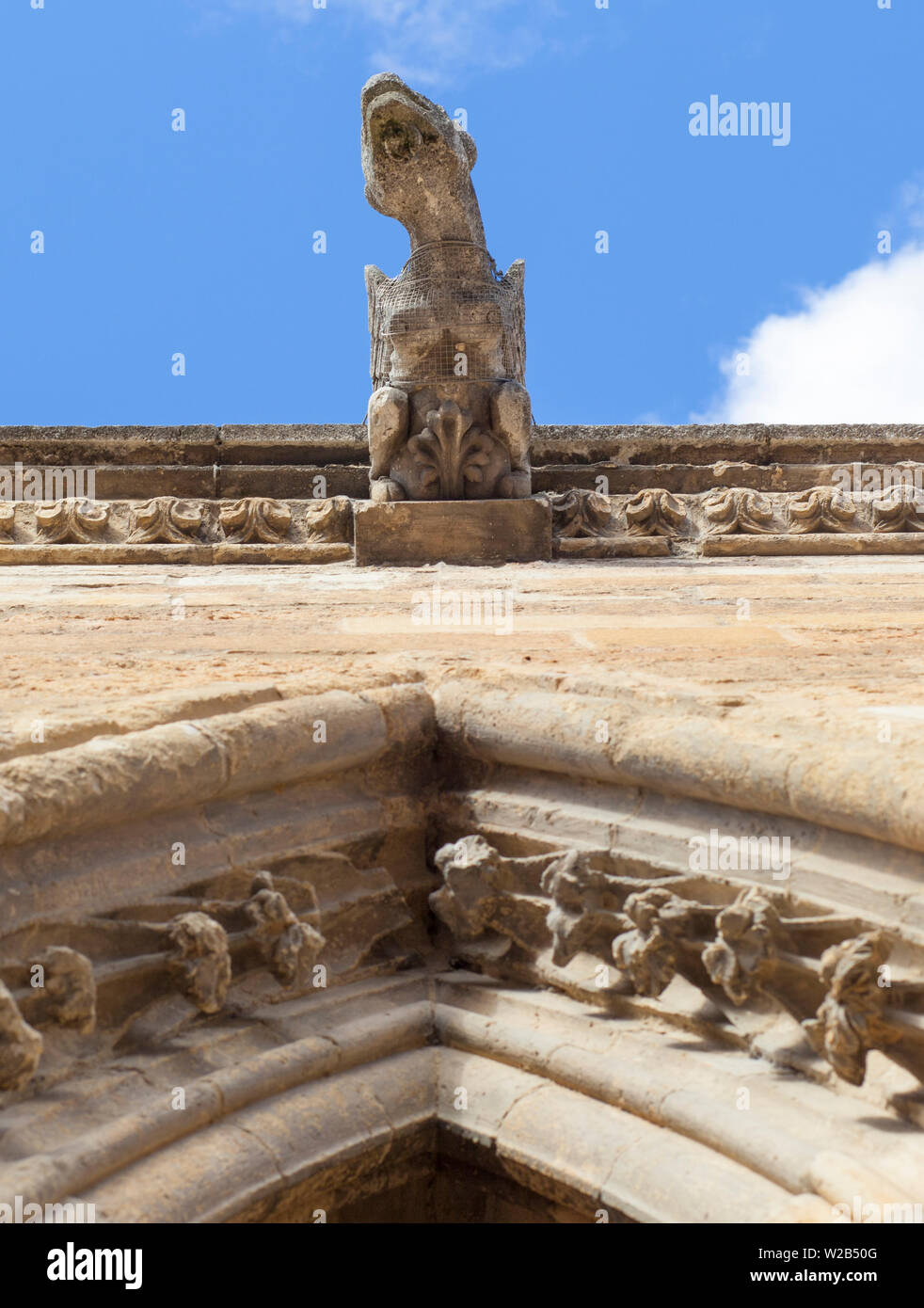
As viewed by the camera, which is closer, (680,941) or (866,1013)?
(866,1013)

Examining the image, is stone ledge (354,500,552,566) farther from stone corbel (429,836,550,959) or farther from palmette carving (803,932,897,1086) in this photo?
palmette carving (803,932,897,1086)

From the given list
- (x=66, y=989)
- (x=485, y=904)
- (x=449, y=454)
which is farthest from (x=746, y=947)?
(x=449, y=454)

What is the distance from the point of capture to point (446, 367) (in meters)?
4.80

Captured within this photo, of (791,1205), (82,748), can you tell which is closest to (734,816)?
(791,1205)

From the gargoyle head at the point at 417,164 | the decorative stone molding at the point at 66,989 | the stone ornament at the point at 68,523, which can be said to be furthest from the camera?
the stone ornament at the point at 68,523

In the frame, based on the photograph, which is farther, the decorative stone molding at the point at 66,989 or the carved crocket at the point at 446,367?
the carved crocket at the point at 446,367

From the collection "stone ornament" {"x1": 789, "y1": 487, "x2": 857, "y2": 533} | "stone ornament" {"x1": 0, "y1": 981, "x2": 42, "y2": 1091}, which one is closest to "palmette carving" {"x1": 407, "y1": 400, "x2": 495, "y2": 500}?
"stone ornament" {"x1": 789, "y1": 487, "x2": 857, "y2": 533}

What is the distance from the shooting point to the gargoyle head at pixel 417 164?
14.6 ft

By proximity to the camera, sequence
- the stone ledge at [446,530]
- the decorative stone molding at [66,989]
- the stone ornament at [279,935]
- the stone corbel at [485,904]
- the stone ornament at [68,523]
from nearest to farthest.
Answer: the decorative stone molding at [66,989]
the stone ornament at [279,935]
the stone corbel at [485,904]
the stone ledge at [446,530]
the stone ornament at [68,523]

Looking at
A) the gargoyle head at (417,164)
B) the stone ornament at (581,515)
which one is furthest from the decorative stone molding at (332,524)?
the gargoyle head at (417,164)

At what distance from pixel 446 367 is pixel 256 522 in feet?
3.23

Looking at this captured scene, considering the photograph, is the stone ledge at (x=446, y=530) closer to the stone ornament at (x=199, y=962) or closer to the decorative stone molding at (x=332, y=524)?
the decorative stone molding at (x=332, y=524)

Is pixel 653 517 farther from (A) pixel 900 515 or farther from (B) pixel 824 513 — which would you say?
(A) pixel 900 515

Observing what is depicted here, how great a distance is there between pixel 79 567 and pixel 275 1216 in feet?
11.9
